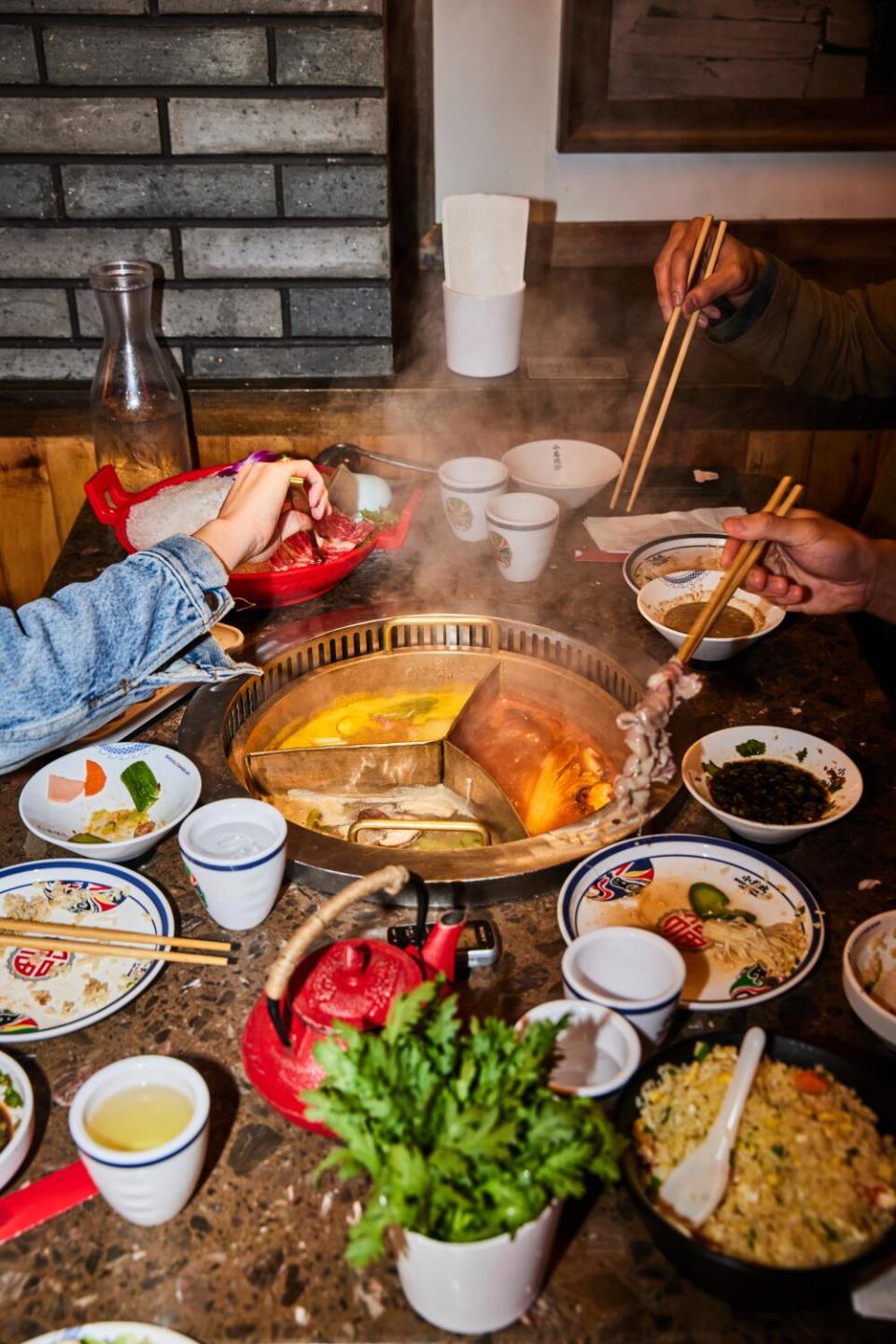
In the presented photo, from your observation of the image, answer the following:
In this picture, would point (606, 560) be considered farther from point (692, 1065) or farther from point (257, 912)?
point (692, 1065)

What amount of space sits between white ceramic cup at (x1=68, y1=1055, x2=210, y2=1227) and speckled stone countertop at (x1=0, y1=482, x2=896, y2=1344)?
53 mm

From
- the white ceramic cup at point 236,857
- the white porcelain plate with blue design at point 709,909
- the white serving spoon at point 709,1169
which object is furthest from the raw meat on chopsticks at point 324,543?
the white serving spoon at point 709,1169

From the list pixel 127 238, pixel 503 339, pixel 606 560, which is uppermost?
pixel 127 238

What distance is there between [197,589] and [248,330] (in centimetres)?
187

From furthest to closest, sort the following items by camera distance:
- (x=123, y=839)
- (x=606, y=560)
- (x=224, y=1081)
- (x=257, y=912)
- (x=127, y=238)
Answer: (x=127, y=238)
(x=606, y=560)
(x=123, y=839)
(x=257, y=912)
(x=224, y=1081)

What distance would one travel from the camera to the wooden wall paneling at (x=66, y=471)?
3570mm

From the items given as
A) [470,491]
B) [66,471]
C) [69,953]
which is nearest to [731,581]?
[470,491]

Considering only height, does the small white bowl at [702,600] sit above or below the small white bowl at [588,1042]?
below

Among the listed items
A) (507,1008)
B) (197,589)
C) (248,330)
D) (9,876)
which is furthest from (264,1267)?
(248,330)

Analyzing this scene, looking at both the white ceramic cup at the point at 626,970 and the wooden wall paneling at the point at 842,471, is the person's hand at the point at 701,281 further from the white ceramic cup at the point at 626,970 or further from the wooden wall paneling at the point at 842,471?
the white ceramic cup at the point at 626,970

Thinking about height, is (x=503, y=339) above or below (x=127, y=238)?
below

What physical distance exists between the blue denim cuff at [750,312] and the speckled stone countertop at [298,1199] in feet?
4.49

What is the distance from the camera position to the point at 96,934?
1683mm

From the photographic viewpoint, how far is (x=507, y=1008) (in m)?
1.64
